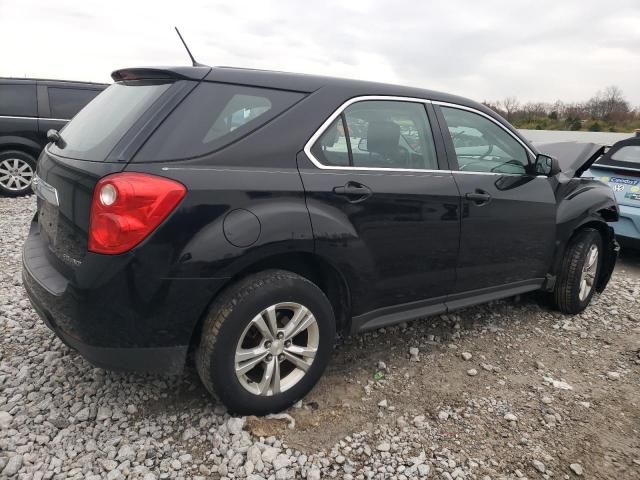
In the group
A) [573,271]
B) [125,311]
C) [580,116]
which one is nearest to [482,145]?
[573,271]

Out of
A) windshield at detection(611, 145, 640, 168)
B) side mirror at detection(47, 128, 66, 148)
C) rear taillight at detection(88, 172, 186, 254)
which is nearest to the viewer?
rear taillight at detection(88, 172, 186, 254)

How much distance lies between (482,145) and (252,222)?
6.36 feet

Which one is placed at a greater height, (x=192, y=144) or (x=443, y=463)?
(x=192, y=144)

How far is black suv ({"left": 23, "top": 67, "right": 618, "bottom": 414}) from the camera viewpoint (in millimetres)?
2096

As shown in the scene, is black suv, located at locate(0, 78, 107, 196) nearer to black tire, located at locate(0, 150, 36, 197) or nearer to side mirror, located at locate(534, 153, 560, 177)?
black tire, located at locate(0, 150, 36, 197)

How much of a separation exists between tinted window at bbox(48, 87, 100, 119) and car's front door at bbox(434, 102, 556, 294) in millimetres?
6761

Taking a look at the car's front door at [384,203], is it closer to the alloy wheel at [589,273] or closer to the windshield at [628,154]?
the alloy wheel at [589,273]

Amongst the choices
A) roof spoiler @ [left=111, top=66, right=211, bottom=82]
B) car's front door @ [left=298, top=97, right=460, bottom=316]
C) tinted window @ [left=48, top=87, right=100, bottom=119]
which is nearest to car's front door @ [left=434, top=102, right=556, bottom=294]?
car's front door @ [left=298, top=97, right=460, bottom=316]

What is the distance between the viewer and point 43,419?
2.44m

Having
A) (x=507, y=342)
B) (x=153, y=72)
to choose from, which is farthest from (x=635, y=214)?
(x=153, y=72)

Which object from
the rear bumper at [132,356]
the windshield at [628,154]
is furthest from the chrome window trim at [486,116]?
the windshield at [628,154]

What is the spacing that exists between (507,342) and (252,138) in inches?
97.8

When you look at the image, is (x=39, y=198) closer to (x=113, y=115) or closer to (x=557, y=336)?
(x=113, y=115)

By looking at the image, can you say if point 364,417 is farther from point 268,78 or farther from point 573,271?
point 573,271
